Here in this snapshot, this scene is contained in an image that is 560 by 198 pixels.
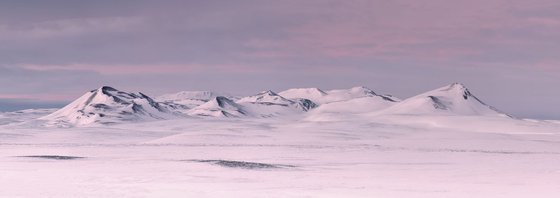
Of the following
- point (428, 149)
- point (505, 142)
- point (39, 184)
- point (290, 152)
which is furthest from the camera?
point (505, 142)

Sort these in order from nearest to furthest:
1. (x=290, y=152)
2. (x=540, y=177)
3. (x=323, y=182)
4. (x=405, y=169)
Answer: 1. (x=323, y=182)
2. (x=540, y=177)
3. (x=405, y=169)
4. (x=290, y=152)

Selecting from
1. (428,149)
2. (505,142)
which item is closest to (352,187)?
(428,149)

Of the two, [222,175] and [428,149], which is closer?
[222,175]

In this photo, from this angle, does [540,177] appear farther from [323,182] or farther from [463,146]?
[463,146]

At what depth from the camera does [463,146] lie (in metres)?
71.1

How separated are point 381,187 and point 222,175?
10122 millimetres

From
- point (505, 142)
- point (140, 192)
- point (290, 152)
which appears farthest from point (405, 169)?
point (505, 142)

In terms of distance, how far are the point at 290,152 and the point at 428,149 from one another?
15178 mm

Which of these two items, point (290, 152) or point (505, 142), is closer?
point (290, 152)

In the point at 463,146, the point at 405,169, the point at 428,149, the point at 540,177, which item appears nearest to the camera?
the point at 540,177

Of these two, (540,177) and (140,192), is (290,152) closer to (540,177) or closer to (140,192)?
(540,177)

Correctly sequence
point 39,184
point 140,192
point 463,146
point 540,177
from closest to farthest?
point 140,192
point 39,184
point 540,177
point 463,146

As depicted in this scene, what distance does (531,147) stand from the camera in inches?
2835

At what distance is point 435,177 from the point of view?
123 feet
